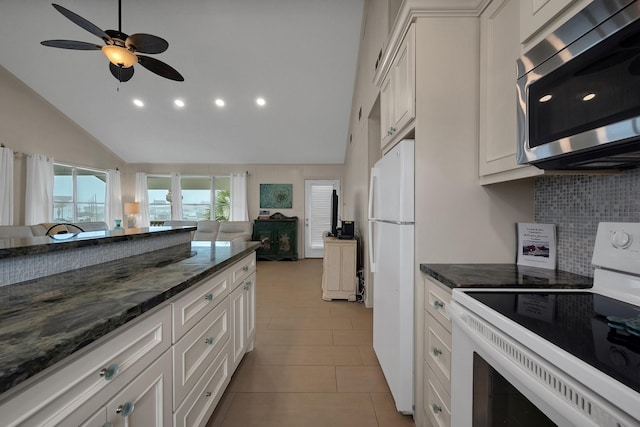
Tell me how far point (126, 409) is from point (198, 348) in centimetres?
48

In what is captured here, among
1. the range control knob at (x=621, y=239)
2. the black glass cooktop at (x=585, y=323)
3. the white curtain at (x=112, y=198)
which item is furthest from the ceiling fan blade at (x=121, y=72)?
the white curtain at (x=112, y=198)

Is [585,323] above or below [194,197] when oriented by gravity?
below

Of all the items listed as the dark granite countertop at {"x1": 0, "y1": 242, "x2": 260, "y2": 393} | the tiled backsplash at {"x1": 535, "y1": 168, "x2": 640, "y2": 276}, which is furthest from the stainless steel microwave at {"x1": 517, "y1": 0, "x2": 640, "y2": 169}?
the dark granite countertop at {"x1": 0, "y1": 242, "x2": 260, "y2": 393}

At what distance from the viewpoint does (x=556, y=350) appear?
0.57 metres

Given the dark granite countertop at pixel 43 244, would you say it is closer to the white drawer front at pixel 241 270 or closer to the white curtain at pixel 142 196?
the white drawer front at pixel 241 270

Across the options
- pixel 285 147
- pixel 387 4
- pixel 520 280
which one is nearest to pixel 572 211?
pixel 520 280

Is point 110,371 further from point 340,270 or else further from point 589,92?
point 340,270

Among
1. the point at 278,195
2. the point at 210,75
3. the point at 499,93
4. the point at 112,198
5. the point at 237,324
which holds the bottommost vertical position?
the point at 237,324

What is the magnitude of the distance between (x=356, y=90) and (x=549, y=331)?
461 centimetres

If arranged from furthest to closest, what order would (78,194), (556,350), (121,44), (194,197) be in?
(194,197) < (78,194) < (121,44) < (556,350)

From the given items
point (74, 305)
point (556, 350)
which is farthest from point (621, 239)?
point (74, 305)

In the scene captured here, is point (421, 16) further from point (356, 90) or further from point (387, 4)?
point (356, 90)

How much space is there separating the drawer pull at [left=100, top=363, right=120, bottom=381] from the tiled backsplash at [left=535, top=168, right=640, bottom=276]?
179 centimetres

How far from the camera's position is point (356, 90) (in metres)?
4.59
